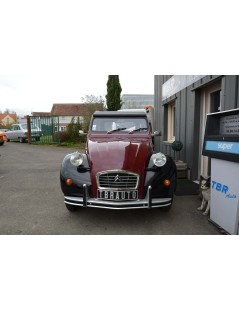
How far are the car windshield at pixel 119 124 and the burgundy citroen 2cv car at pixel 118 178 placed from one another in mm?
865

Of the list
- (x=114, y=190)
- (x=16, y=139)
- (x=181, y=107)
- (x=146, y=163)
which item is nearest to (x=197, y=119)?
(x=181, y=107)

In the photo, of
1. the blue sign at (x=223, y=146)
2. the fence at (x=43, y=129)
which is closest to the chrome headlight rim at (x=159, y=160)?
the blue sign at (x=223, y=146)

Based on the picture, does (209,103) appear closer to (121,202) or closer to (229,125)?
(229,125)

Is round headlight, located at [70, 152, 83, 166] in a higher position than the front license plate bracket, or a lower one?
higher

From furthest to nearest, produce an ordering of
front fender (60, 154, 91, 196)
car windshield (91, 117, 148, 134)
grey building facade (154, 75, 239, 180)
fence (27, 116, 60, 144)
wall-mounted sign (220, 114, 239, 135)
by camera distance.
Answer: fence (27, 116, 60, 144)
car windshield (91, 117, 148, 134)
grey building facade (154, 75, 239, 180)
front fender (60, 154, 91, 196)
wall-mounted sign (220, 114, 239, 135)

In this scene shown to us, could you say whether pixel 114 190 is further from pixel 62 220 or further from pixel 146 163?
pixel 62 220

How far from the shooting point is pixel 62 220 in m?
3.56

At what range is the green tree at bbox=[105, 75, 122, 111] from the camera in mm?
19141

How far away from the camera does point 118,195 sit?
3.17 m

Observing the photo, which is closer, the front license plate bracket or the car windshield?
the front license plate bracket

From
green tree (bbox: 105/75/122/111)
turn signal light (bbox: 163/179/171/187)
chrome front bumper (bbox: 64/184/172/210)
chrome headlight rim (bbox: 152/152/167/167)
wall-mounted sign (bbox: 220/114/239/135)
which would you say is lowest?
chrome front bumper (bbox: 64/184/172/210)

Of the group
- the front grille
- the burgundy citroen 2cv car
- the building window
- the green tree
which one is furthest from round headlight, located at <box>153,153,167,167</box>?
the green tree

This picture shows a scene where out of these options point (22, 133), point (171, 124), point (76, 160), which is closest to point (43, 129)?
point (22, 133)

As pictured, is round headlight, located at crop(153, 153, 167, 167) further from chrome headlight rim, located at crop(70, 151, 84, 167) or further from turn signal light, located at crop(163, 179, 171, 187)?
chrome headlight rim, located at crop(70, 151, 84, 167)
